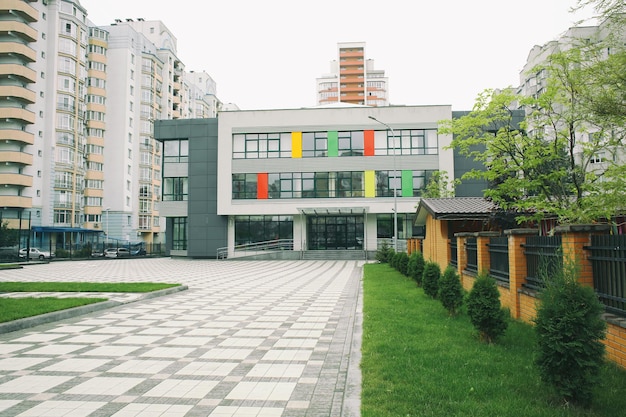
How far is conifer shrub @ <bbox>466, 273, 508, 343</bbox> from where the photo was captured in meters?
6.87

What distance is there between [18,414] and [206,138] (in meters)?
38.7

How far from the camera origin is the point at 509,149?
50.9 feet

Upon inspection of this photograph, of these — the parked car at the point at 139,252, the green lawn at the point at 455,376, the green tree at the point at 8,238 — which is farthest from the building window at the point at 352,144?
the green lawn at the point at 455,376

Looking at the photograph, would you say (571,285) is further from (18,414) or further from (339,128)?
(339,128)

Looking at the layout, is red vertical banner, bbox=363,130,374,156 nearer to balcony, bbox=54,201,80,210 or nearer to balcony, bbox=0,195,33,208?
balcony, bbox=0,195,33,208

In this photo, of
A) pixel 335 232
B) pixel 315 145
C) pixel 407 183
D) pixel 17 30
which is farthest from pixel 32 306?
pixel 17 30

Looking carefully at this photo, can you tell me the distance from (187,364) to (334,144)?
1366 inches

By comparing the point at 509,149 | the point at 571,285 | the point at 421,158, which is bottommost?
the point at 571,285

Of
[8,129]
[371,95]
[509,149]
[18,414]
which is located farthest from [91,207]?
[371,95]

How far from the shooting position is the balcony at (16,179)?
165 feet

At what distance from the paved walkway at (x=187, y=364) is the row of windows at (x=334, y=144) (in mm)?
29227

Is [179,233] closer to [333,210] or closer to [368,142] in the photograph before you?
[333,210]

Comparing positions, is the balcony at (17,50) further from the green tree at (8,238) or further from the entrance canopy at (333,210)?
the entrance canopy at (333,210)

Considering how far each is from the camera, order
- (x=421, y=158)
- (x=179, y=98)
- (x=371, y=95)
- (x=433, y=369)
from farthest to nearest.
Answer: (x=371, y=95)
(x=179, y=98)
(x=421, y=158)
(x=433, y=369)
